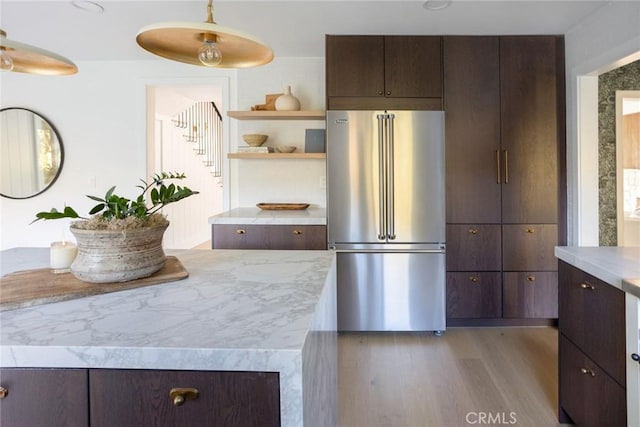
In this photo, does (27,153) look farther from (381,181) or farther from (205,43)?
(205,43)

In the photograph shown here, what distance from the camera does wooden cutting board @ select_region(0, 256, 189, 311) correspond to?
1.00 m

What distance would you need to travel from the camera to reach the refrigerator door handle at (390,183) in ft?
A: 9.55

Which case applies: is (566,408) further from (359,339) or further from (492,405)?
(359,339)

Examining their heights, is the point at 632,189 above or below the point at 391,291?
above

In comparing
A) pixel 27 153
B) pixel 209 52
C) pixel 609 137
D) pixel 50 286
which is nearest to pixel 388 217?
pixel 209 52

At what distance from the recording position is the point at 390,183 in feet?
9.63

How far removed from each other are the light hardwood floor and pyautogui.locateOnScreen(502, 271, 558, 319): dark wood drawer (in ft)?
0.47

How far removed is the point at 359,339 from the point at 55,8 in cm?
316

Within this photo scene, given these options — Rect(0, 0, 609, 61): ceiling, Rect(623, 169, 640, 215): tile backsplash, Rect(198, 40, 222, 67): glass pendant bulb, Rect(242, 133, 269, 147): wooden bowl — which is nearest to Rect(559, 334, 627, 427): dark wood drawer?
Rect(198, 40, 222, 67): glass pendant bulb

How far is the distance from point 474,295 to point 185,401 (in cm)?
279

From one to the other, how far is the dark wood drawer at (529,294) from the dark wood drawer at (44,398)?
3032 mm

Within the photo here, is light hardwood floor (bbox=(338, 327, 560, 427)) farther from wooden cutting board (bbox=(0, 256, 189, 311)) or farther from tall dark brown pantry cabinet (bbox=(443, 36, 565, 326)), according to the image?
wooden cutting board (bbox=(0, 256, 189, 311))

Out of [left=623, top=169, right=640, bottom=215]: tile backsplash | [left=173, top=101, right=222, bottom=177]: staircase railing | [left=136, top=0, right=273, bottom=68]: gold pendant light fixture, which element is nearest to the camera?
[left=136, top=0, right=273, bottom=68]: gold pendant light fixture

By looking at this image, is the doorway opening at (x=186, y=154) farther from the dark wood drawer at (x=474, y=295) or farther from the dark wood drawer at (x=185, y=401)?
the dark wood drawer at (x=185, y=401)
